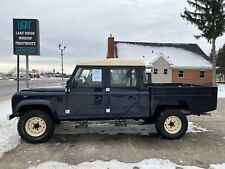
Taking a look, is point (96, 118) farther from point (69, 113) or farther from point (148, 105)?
point (148, 105)

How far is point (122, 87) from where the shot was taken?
7992 millimetres

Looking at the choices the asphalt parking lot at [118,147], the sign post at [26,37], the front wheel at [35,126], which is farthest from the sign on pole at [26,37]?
the front wheel at [35,126]

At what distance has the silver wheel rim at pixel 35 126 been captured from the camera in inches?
307

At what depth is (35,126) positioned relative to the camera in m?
7.84

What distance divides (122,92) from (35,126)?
236 cm

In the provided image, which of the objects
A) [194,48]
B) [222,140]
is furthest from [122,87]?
[194,48]

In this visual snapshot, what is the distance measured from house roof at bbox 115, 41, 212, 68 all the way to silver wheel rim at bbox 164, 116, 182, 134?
31.2 m

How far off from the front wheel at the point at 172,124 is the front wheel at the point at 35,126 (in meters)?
2.80

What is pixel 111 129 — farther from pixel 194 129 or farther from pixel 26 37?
pixel 26 37

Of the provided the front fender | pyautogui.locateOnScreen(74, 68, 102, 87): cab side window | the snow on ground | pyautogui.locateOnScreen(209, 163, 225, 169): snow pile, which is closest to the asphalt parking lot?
the snow on ground

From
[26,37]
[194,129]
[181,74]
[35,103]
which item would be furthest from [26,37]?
[181,74]

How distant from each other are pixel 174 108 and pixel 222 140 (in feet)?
4.85

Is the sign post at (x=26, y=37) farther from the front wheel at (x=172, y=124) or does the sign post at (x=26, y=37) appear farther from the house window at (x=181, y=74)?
the house window at (x=181, y=74)

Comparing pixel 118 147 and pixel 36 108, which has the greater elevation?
pixel 36 108
